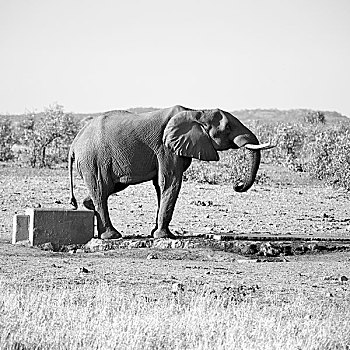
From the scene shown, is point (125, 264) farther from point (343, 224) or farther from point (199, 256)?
point (343, 224)

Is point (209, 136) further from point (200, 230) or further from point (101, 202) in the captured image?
point (200, 230)

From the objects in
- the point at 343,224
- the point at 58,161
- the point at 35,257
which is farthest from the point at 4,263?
the point at 58,161

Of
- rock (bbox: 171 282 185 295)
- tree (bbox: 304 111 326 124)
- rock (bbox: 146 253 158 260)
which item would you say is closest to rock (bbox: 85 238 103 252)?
rock (bbox: 146 253 158 260)

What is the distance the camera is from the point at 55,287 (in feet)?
40.3

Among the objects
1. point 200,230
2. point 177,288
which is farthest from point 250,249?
point 200,230

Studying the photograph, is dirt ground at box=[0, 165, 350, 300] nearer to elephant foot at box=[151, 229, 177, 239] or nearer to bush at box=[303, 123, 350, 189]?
bush at box=[303, 123, 350, 189]

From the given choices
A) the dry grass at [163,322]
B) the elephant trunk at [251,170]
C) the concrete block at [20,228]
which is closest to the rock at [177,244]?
the elephant trunk at [251,170]

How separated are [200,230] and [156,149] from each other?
4.18m

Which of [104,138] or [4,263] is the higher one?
[104,138]

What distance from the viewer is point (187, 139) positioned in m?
17.8

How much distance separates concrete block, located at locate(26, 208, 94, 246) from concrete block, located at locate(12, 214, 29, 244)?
163mm

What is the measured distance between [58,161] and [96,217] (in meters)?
22.6

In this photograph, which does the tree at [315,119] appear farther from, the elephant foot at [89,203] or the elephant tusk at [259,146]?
the elephant tusk at [259,146]

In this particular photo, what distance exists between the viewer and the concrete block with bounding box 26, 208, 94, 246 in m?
17.5
